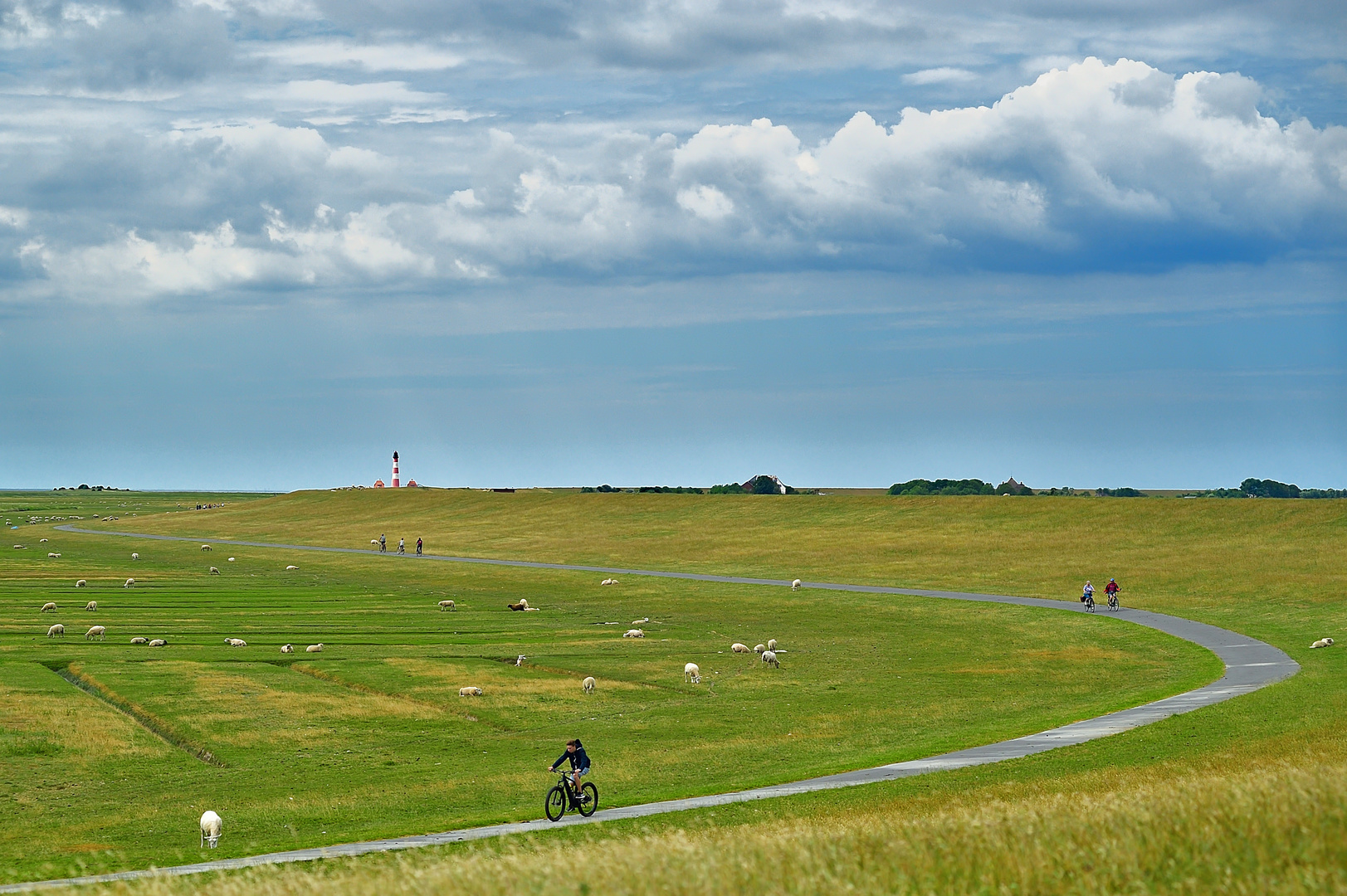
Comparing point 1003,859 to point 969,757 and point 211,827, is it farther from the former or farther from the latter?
point 969,757

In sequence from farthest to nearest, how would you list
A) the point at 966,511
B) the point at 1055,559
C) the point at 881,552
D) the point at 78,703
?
the point at 966,511
the point at 881,552
the point at 1055,559
the point at 78,703

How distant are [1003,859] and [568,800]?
62.4ft

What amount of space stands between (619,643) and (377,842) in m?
45.8

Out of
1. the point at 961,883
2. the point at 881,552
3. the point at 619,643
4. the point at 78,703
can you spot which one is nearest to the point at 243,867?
the point at 961,883

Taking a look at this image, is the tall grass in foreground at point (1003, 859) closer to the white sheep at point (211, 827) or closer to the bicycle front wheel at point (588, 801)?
the bicycle front wheel at point (588, 801)

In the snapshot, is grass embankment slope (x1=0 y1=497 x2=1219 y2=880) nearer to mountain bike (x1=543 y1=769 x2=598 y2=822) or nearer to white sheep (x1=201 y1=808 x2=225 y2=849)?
white sheep (x1=201 y1=808 x2=225 y2=849)

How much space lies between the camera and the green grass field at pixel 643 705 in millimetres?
27250

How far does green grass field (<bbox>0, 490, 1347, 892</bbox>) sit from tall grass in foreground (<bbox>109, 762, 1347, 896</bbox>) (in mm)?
126

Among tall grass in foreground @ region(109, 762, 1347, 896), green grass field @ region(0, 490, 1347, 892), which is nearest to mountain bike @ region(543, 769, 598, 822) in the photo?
green grass field @ region(0, 490, 1347, 892)

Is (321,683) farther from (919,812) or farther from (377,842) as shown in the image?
(919,812)

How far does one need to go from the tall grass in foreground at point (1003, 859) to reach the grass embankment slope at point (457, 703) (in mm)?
16362

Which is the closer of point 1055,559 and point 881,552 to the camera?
point 1055,559

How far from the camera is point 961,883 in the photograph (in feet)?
48.1

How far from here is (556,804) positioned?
1289 inches
